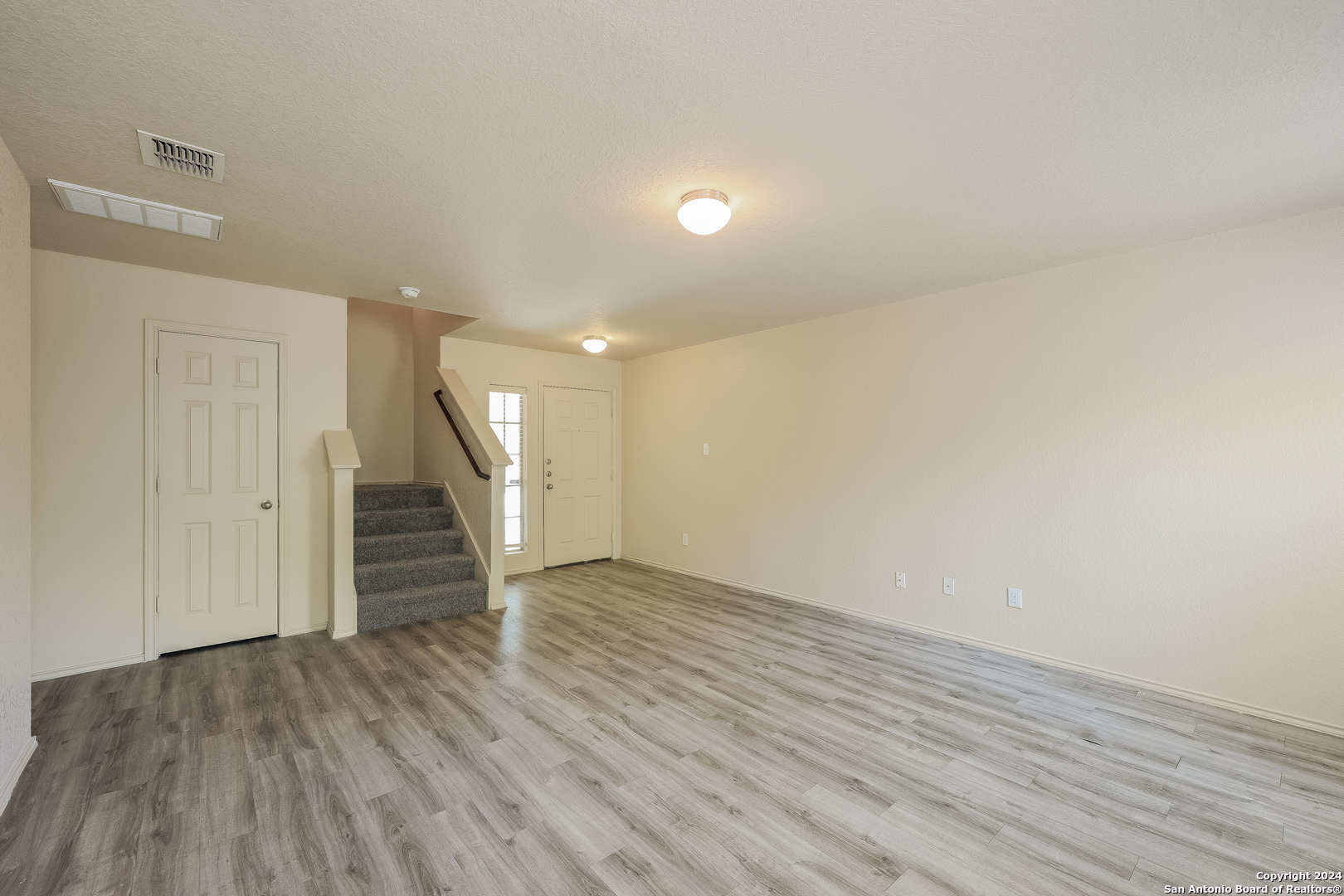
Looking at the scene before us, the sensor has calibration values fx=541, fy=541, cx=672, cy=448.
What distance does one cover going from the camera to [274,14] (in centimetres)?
143

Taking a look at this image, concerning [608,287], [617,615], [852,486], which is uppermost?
[608,287]

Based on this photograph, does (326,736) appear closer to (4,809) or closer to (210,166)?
(4,809)

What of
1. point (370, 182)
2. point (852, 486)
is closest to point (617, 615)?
point (852, 486)

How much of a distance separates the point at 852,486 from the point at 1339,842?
2.92 metres

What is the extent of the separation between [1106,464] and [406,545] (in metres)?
5.18

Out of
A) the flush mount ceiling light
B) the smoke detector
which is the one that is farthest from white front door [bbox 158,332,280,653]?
the flush mount ceiling light

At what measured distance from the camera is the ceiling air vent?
2.01m

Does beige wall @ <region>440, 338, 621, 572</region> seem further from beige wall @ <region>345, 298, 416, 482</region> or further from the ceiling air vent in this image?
the ceiling air vent

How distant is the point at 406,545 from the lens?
4.70m

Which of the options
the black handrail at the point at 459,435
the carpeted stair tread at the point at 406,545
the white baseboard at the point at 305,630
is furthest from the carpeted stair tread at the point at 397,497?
the white baseboard at the point at 305,630

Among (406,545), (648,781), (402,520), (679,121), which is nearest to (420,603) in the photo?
(406,545)

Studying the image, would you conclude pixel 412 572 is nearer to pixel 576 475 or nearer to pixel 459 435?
pixel 459 435

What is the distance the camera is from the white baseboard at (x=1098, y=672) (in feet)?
8.77

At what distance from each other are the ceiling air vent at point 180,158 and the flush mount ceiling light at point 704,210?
5.97ft
